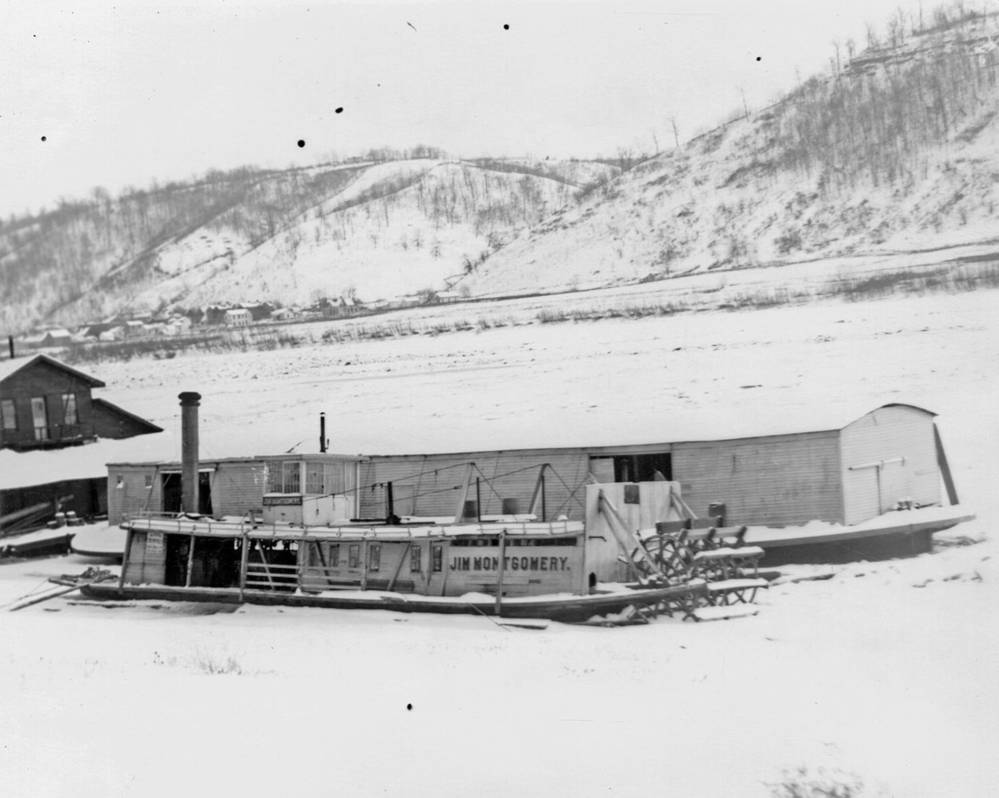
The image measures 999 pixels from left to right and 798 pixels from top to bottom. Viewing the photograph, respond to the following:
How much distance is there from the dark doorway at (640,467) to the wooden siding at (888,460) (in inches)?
157

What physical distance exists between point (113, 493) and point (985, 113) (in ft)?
80.3

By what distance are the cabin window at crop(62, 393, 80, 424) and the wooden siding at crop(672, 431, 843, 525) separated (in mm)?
18228

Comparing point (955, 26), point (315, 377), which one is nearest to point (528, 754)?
point (315, 377)

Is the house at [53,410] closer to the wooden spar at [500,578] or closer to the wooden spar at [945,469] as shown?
the wooden spar at [500,578]

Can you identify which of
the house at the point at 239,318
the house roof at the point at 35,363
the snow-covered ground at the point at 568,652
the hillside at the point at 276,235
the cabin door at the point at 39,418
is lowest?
the snow-covered ground at the point at 568,652

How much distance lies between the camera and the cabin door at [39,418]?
28688 mm

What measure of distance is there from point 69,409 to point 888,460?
Result: 75.6 feet

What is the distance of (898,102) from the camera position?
2638cm

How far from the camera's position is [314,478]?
20.8 m

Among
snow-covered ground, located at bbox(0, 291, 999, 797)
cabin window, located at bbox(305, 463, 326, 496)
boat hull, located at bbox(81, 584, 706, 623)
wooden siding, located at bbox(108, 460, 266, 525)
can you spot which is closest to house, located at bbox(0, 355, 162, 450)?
wooden siding, located at bbox(108, 460, 266, 525)

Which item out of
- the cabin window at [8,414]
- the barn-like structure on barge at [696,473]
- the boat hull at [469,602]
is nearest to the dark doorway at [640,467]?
the barn-like structure on barge at [696,473]

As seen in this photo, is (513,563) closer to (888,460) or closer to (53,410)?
(888,460)

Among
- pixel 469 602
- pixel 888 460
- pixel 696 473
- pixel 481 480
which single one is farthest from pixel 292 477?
pixel 888 460

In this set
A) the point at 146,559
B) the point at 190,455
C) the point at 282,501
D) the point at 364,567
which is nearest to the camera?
the point at 364,567
